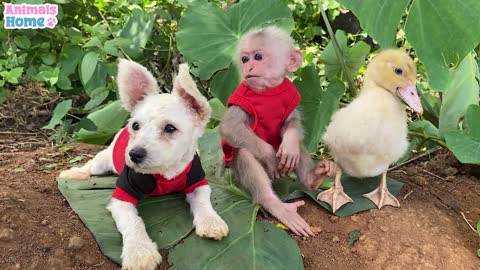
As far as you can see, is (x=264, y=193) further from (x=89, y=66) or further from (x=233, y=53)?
(x=89, y=66)

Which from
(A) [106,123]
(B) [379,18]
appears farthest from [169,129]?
(A) [106,123]

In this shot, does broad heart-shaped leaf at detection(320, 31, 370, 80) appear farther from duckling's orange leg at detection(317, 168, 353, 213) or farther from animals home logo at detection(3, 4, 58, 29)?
animals home logo at detection(3, 4, 58, 29)

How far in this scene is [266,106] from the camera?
2.21m

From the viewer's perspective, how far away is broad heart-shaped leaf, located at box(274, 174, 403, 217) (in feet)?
7.19

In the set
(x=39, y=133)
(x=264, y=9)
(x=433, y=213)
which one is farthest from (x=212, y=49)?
(x=39, y=133)

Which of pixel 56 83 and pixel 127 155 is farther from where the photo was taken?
pixel 56 83

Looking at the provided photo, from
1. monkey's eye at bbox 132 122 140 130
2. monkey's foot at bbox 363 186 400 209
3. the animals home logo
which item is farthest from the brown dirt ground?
the animals home logo

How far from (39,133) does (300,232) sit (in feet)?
6.87

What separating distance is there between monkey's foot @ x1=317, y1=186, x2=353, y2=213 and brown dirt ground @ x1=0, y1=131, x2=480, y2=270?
0.05 meters

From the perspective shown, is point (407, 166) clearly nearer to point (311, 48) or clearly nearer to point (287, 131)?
point (287, 131)

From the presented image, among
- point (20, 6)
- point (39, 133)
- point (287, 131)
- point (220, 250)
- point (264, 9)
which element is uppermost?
point (264, 9)

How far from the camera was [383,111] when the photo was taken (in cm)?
205

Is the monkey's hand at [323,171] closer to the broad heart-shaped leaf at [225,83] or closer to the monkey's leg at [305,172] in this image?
the monkey's leg at [305,172]

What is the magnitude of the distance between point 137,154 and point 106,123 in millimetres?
1316
